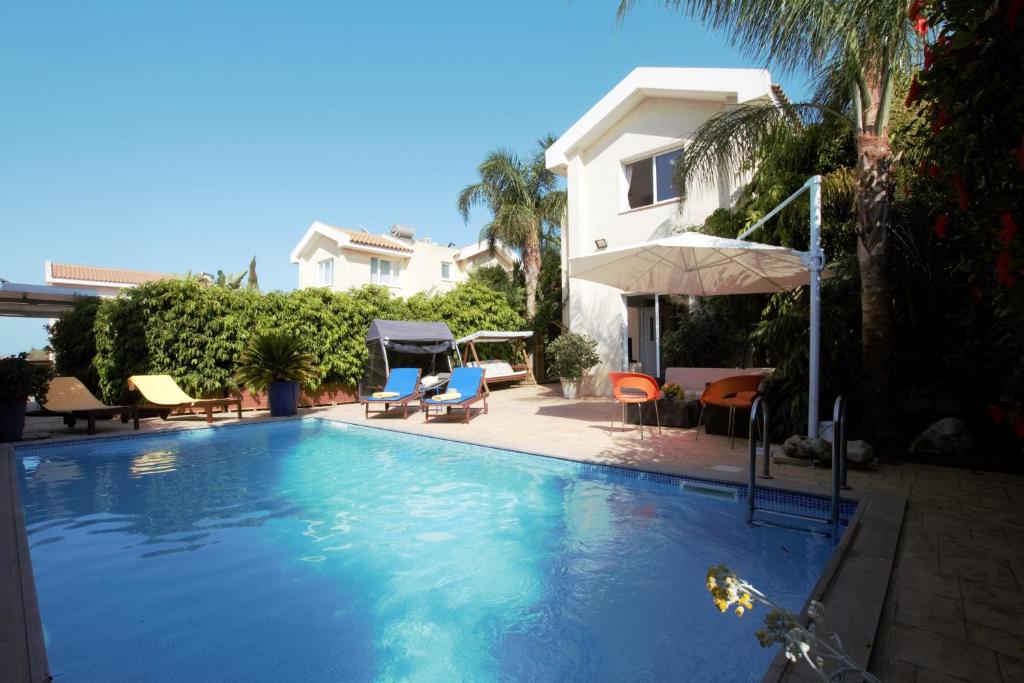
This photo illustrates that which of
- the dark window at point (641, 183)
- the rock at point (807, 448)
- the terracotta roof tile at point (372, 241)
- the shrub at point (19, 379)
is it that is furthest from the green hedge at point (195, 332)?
the terracotta roof tile at point (372, 241)

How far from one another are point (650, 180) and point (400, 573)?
40.9ft

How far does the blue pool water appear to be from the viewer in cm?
299

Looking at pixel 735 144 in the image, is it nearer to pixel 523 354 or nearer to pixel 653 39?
pixel 653 39

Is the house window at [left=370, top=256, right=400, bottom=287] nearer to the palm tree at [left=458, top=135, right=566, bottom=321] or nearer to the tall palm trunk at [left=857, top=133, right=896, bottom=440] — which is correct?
the palm tree at [left=458, top=135, right=566, bottom=321]

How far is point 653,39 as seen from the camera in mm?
6488

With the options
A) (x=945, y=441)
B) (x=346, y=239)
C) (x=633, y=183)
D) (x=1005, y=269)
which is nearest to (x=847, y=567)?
(x=1005, y=269)

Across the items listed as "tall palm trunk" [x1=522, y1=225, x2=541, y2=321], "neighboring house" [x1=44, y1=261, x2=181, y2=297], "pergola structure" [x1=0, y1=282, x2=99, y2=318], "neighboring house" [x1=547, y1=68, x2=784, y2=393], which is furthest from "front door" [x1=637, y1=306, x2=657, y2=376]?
"neighboring house" [x1=44, y1=261, x2=181, y2=297]

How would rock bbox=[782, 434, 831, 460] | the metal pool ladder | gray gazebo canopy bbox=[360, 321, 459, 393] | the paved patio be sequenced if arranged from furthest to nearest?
gray gazebo canopy bbox=[360, 321, 459, 393] → rock bbox=[782, 434, 831, 460] → the metal pool ladder → the paved patio

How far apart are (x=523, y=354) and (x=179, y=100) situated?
42.0 feet

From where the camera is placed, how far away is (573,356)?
13.8 metres

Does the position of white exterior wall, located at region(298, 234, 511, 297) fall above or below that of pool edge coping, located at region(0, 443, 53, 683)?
above

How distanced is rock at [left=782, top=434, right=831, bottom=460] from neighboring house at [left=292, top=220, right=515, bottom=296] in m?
19.6

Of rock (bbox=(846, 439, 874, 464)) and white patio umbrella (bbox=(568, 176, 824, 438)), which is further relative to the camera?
white patio umbrella (bbox=(568, 176, 824, 438))

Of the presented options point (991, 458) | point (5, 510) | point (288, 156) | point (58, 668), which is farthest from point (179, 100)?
point (991, 458)
